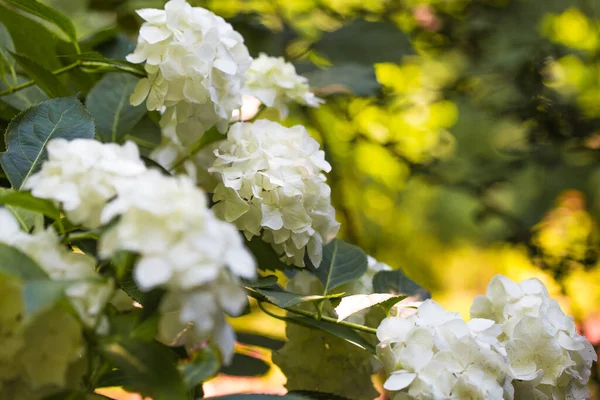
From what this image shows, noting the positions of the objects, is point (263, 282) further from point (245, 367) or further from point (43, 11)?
point (43, 11)

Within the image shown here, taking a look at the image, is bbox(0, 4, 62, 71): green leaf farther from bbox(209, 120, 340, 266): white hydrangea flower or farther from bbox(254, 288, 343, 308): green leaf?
bbox(254, 288, 343, 308): green leaf

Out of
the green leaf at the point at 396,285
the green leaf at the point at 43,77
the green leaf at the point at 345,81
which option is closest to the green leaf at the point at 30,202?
the green leaf at the point at 43,77

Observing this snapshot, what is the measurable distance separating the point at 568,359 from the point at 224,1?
1193mm

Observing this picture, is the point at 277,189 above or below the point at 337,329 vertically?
above

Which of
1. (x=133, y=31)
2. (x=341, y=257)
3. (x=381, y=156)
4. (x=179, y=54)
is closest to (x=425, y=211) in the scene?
(x=381, y=156)

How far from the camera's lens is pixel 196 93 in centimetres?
54

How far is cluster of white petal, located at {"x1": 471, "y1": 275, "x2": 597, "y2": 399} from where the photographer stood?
0.52 meters

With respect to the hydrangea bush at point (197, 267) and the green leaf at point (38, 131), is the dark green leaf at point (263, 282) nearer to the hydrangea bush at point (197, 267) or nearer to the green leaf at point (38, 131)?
the hydrangea bush at point (197, 267)

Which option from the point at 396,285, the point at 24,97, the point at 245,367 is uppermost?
the point at 24,97

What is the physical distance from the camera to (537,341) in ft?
1.71

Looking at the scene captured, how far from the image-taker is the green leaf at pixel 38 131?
48 cm

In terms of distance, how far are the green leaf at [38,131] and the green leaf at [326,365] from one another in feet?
0.94

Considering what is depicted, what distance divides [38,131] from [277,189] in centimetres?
21

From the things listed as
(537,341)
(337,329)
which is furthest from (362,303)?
(537,341)
